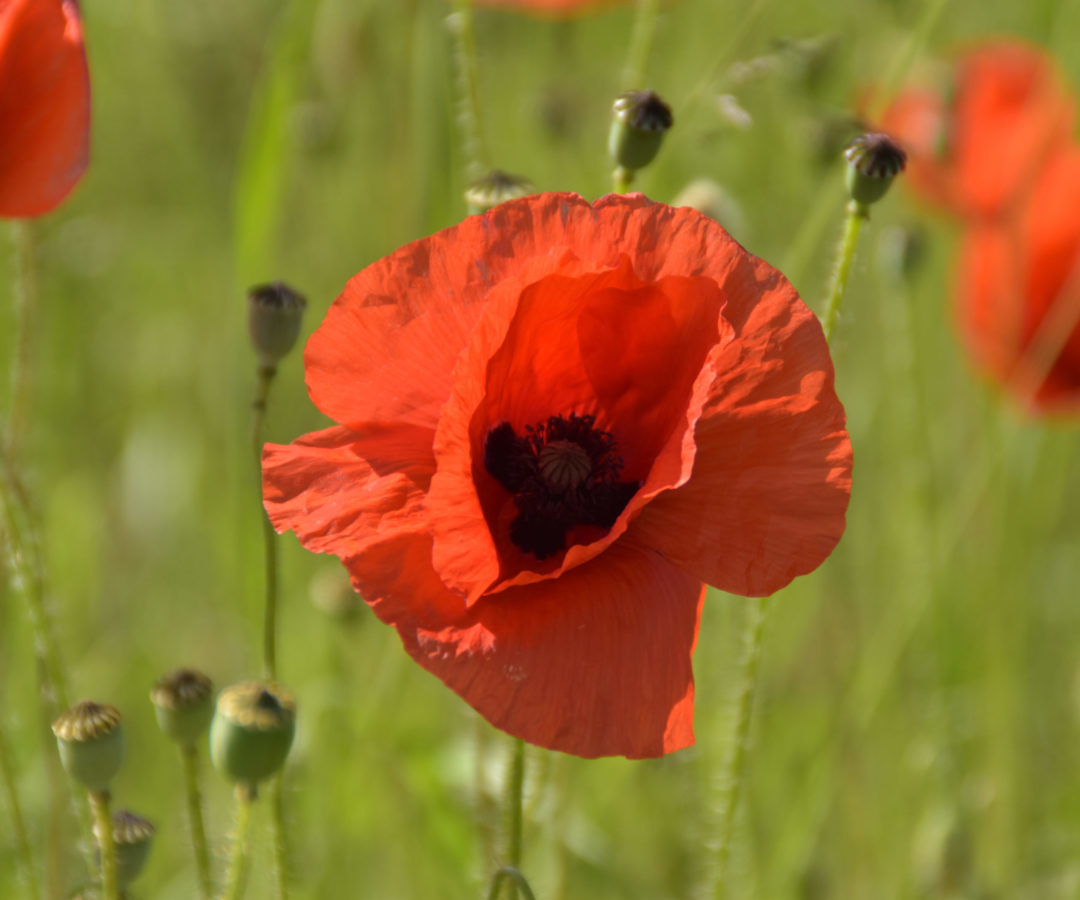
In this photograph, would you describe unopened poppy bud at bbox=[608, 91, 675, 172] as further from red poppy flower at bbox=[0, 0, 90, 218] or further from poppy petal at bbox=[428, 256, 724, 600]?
red poppy flower at bbox=[0, 0, 90, 218]

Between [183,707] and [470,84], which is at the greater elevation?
[470,84]

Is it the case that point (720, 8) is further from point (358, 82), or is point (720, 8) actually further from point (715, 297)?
point (715, 297)

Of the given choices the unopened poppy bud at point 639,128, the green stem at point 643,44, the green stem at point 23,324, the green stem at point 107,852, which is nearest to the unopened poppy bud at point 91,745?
the green stem at point 107,852

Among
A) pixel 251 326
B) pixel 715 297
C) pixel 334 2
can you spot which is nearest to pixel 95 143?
pixel 334 2

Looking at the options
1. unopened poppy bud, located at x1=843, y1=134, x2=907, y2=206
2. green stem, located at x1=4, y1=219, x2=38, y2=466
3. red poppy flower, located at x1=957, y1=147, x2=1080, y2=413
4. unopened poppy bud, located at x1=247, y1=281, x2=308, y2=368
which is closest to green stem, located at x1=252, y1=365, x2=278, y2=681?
unopened poppy bud, located at x1=247, y1=281, x2=308, y2=368

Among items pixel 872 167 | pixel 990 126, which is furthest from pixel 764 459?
pixel 990 126

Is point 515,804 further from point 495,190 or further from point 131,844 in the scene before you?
point 495,190

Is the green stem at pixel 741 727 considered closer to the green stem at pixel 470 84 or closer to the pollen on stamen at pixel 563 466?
the pollen on stamen at pixel 563 466
